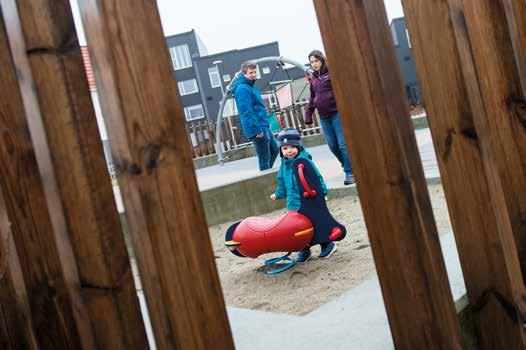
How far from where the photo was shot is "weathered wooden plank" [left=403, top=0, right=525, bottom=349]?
1318 millimetres

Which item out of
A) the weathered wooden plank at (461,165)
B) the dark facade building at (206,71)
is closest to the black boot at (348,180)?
the weathered wooden plank at (461,165)

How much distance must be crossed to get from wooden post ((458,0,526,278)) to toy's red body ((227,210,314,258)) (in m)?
2.09

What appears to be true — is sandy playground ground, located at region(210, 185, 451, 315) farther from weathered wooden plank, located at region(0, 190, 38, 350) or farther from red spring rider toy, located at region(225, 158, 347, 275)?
weathered wooden plank, located at region(0, 190, 38, 350)

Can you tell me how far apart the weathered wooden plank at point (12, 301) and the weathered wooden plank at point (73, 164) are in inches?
8.7

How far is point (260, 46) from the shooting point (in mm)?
35500

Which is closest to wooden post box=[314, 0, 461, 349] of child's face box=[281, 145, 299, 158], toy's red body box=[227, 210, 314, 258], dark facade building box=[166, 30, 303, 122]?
toy's red body box=[227, 210, 314, 258]

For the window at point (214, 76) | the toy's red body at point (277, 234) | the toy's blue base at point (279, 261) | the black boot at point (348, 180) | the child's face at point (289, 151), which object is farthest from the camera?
the window at point (214, 76)

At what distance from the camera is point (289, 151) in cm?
376

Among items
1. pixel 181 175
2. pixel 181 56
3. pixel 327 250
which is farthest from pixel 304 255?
pixel 181 56

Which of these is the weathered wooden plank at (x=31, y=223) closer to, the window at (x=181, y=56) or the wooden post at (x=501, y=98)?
the wooden post at (x=501, y=98)

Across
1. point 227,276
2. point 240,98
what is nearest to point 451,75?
point 227,276

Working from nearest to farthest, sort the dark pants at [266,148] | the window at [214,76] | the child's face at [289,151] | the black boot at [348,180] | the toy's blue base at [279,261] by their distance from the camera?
the toy's blue base at [279,261] < the child's face at [289,151] < the black boot at [348,180] < the dark pants at [266,148] < the window at [214,76]

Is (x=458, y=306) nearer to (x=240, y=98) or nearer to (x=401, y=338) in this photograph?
(x=401, y=338)

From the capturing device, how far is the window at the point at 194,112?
3678cm
